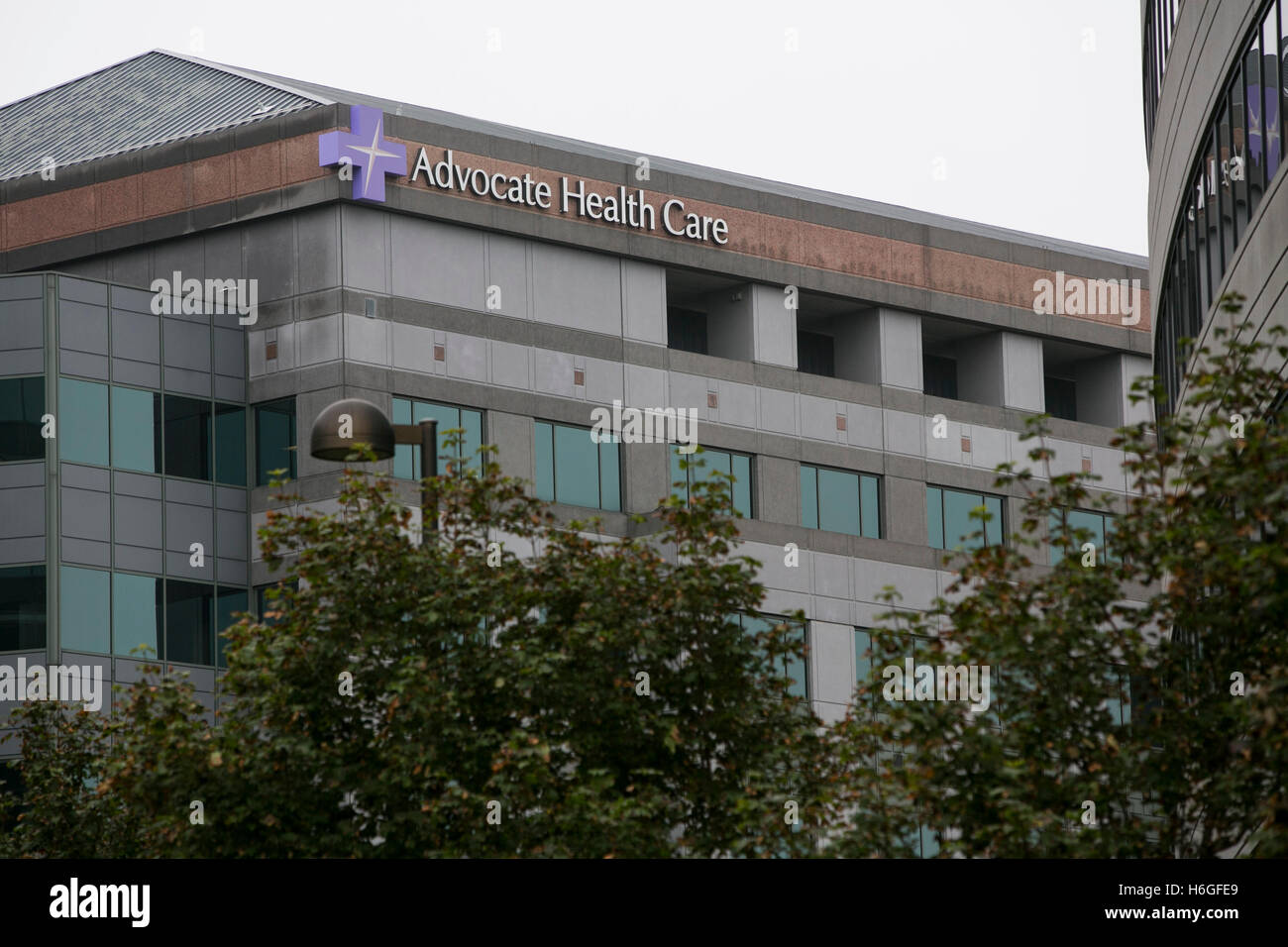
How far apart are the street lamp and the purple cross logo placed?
90.2 ft

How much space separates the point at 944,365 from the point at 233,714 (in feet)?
134

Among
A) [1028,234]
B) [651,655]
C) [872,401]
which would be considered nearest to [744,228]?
[872,401]

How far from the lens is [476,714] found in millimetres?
18672

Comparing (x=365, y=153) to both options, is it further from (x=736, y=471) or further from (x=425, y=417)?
(x=736, y=471)

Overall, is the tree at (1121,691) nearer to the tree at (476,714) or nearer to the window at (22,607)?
the tree at (476,714)

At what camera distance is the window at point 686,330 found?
53.4 metres

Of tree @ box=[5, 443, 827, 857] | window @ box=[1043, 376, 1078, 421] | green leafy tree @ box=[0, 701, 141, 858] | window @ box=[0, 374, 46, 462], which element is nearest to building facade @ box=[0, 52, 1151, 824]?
window @ box=[0, 374, 46, 462]

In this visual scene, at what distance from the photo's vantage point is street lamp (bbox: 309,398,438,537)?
1923 cm

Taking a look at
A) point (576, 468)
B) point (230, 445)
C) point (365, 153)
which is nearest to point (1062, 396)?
point (576, 468)

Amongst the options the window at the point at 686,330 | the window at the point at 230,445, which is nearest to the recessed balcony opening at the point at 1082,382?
the window at the point at 686,330

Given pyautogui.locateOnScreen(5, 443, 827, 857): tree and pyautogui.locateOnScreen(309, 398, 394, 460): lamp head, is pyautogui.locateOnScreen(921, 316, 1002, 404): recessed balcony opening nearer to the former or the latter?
pyautogui.locateOnScreen(5, 443, 827, 857): tree

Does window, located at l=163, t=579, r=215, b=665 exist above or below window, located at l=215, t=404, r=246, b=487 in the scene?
below

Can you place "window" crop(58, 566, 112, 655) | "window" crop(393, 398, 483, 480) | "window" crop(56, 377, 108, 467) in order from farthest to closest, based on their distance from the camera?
"window" crop(393, 398, 483, 480) < "window" crop(56, 377, 108, 467) < "window" crop(58, 566, 112, 655)

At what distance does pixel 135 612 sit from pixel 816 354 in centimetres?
1960
